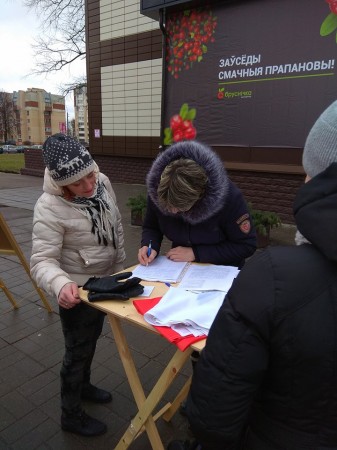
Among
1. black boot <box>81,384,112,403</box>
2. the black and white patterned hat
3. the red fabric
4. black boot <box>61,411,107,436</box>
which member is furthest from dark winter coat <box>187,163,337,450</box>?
black boot <box>81,384,112,403</box>

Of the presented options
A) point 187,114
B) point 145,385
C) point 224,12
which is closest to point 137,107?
point 187,114

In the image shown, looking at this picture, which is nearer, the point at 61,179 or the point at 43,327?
the point at 61,179

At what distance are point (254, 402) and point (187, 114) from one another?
6.62 meters

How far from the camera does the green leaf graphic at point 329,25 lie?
5404mm

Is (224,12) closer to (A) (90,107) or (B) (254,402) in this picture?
(A) (90,107)

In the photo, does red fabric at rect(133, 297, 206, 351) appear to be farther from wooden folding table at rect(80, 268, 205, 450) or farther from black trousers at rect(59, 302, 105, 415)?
black trousers at rect(59, 302, 105, 415)

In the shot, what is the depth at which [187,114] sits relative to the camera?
7.12m

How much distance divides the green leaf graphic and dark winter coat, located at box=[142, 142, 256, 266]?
4864 millimetres

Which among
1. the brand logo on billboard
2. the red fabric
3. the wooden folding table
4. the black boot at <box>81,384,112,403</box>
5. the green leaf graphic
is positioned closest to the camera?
the red fabric

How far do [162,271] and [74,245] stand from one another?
502 millimetres

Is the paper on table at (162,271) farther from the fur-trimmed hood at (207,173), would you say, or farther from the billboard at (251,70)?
the billboard at (251,70)

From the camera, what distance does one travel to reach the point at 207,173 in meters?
1.88

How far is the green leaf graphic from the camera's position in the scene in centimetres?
540

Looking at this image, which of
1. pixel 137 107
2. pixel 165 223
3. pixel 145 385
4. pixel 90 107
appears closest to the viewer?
pixel 165 223
